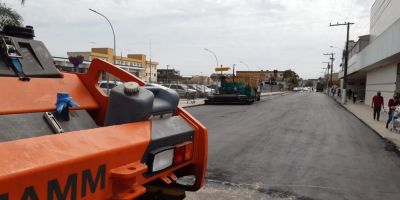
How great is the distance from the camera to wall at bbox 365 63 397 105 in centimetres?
2904

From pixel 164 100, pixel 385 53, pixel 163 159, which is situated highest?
pixel 385 53

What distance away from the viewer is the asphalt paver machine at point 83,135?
1.84 metres

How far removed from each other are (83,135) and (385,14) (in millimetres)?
38589

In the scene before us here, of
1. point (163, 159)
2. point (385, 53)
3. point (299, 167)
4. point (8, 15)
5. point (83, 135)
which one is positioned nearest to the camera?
point (83, 135)

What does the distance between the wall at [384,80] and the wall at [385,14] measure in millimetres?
3597

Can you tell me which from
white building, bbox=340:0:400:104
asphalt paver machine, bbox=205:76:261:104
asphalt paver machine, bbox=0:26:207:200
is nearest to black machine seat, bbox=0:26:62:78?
asphalt paver machine, bbox=0:26:207:200

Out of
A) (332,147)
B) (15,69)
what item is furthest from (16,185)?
(332,147)

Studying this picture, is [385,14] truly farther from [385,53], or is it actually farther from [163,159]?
[163,159]

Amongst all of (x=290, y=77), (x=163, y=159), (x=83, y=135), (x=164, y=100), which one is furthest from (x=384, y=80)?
(x=290, y=77)

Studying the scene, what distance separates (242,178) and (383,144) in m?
7.56

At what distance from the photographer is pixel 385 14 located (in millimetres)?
36156

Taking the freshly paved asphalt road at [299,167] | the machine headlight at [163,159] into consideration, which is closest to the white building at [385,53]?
the freshly paved asphalt road at [299,167]

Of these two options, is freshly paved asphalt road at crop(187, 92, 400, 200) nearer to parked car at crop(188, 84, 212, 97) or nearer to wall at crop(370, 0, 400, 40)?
wall at crop(370, 0, 400, 40)

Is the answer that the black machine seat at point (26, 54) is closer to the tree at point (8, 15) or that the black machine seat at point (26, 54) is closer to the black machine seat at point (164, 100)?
the black machine seat at point (164, 100)
